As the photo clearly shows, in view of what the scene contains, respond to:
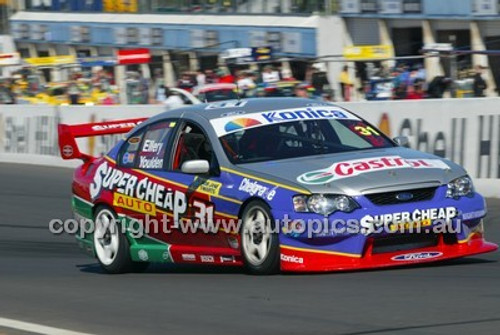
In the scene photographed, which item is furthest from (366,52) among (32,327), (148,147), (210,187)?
(32,327)

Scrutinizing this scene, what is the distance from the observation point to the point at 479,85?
17516 mm

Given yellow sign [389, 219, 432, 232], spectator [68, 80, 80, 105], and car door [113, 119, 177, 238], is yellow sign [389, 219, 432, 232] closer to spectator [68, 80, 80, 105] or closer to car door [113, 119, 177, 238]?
car door [113, 119, 177, 238]

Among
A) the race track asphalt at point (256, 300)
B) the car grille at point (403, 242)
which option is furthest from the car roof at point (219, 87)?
the car grille at point (403, 242)

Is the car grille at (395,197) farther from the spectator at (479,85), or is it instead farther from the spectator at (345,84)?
the spectator at (345,84)

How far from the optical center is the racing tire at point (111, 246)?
10352mm

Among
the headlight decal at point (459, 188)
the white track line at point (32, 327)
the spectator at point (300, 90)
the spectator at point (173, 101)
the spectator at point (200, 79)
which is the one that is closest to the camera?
the white track line at point (32, 327)

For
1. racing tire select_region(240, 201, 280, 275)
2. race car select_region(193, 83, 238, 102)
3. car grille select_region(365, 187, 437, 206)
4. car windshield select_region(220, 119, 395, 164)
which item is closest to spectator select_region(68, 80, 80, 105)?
race car select_region(193, 83, 238, 102)

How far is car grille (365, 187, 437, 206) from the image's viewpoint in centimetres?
855

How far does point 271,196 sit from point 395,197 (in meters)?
0.87

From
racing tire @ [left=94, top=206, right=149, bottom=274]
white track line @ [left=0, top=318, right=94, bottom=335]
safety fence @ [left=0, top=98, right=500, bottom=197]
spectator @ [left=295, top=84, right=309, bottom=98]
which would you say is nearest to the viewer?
white track line @ [left=0, top=318, right=94, bottom=335]

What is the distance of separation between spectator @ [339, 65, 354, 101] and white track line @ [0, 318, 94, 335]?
11964 mm

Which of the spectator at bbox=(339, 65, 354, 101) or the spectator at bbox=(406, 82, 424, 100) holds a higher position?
the spectator at bbox=(406, 82, 424, 100)

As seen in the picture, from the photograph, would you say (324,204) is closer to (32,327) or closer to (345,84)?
(32,327)

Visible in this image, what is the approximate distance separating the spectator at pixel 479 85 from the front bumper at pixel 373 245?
8792 mm
